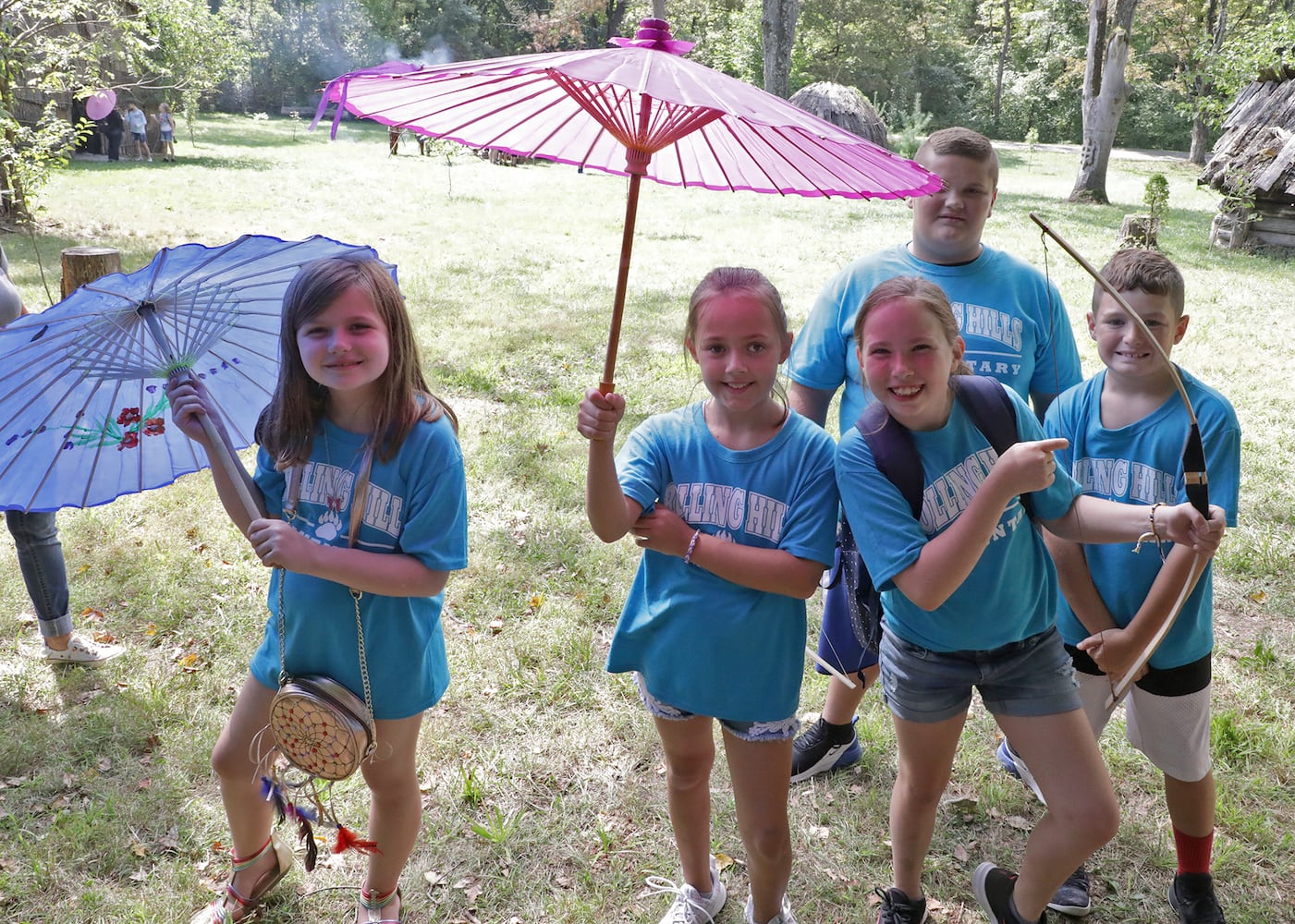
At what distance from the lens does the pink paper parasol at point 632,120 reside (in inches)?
73.2

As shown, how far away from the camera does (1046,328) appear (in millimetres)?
2988

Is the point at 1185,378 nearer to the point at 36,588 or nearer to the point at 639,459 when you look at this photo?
the point at 639,459

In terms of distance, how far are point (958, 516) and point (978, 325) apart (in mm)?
845

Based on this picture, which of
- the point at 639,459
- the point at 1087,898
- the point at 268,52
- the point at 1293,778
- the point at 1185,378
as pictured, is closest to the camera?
the point at 639,459

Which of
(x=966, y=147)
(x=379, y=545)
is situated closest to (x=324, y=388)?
(x=379, y=545)

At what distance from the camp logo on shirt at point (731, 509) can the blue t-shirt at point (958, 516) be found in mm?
186

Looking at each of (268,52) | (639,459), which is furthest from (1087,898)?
(268,52)

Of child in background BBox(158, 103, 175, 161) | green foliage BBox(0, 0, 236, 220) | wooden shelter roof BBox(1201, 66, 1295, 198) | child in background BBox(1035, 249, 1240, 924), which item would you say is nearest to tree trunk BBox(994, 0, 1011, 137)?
wooden shelter roof BBox(1201, 66, 1295, 198)

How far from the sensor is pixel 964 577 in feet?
7.14

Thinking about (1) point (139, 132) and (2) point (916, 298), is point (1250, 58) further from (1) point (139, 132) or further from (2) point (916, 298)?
(1) point (139, 132)

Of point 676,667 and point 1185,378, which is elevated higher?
point 1185,378

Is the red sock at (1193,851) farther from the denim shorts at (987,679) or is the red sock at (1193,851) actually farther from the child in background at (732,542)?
the child in background at (732,542)

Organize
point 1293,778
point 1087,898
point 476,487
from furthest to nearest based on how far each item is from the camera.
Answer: point 476,487, point 1293,778, point 1087,898

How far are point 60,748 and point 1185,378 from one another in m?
4.07
